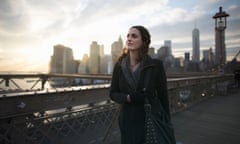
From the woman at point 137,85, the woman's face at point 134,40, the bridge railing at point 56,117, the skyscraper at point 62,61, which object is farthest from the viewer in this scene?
the skyscraper at point 62,61

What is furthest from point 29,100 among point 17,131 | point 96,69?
point 96,69

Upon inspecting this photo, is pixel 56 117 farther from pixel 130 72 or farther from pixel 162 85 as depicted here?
pixel 162 85

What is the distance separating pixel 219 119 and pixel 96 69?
757 centimetres

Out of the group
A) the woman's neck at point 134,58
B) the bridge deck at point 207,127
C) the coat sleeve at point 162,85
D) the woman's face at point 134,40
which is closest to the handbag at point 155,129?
the coat sleeve at point 162,85

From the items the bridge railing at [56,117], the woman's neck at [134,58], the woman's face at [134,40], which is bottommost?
the bridge railing at [56,117]

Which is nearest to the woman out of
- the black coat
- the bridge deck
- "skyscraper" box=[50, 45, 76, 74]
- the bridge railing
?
the black coat

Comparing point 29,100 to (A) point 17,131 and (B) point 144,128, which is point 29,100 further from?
(B) point 144,128

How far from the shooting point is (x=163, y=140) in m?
1.34

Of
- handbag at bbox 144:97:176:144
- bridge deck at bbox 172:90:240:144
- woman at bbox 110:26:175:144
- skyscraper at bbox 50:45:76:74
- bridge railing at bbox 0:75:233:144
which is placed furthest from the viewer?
skyscraper at bbox 50:45:76:74

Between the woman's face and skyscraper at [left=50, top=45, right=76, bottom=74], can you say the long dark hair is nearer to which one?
the woman's face

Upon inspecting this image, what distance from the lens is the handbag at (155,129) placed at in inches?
52.4

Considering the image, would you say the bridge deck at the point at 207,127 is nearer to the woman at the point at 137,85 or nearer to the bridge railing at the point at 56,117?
the bridge railing at the point at 56,117

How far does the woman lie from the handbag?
0.05 meters

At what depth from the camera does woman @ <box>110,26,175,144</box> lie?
1.44 metres
